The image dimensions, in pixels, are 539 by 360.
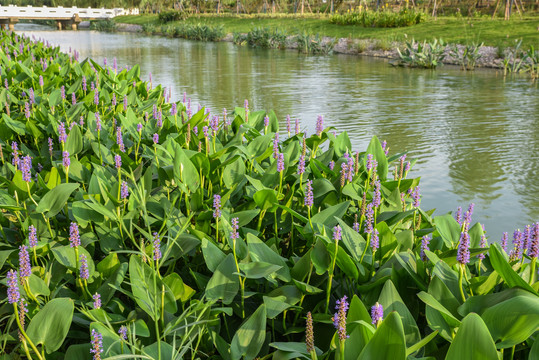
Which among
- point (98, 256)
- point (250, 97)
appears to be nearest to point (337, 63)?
point (250, 97)

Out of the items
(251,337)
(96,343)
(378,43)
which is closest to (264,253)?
(251,337)

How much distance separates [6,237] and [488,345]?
2.17m

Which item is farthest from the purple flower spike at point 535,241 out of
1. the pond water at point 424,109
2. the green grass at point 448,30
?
the green grass at point 448,30

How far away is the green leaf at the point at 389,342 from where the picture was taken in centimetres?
118

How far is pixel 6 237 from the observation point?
244 cm

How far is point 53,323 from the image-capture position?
1.60 metres

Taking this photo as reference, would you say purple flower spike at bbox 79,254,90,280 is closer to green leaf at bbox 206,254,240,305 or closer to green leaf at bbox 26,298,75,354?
green leaf at bbox 26,298,75,354

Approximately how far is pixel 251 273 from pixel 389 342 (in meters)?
0.68

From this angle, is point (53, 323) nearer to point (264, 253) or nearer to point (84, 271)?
point (84, 271)

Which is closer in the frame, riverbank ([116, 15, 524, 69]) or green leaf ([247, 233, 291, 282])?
green leaf ([247, 233, 291, 282])

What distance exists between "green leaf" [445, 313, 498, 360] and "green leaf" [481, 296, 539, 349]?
0.73 feet

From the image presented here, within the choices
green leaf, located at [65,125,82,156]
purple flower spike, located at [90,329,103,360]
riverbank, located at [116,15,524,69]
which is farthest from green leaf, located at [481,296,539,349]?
riverbank, located at [116,15,524,69]

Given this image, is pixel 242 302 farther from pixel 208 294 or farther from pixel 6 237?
pixel 6 237

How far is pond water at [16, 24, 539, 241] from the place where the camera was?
5523 millimetres
